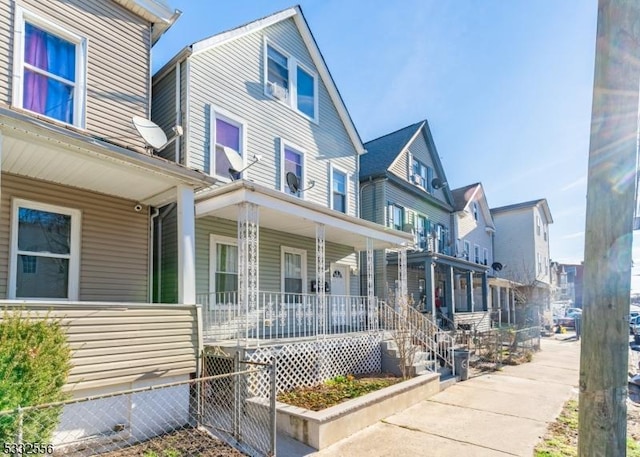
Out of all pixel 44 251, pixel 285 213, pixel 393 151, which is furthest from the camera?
pixel 393 151

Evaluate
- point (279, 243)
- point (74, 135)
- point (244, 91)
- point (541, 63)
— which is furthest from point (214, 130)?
point (541, 63)

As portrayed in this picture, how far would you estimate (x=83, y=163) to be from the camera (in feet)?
20.8

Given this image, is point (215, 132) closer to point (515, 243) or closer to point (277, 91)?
point (277, 91)

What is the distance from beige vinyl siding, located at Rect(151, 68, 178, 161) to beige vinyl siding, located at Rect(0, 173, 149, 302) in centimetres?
197

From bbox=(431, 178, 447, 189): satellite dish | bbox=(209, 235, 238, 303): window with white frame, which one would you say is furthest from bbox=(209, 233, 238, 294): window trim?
bbox=(431, 178, 447, 189): satellite dish

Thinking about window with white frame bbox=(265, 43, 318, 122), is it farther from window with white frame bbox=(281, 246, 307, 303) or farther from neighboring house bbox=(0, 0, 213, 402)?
window with white frame bbox=(281, 246, 307, 303)

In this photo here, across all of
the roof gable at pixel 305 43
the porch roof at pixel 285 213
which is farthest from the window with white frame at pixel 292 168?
the roof gable at pixel 305 43

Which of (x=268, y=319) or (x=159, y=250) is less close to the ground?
(x=159, y=250)

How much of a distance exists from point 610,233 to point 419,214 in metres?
16.5

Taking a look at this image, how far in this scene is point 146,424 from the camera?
20.7 ft

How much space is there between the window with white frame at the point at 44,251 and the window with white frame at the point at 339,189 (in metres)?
7.96

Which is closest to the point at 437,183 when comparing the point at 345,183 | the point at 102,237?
the point at 345,183

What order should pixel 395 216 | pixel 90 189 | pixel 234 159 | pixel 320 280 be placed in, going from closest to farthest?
1. pixel 90 189
2. pixel 320 280
3. pixel 234 159
4. pixel 395 216

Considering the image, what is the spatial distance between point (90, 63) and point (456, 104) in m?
11.2
